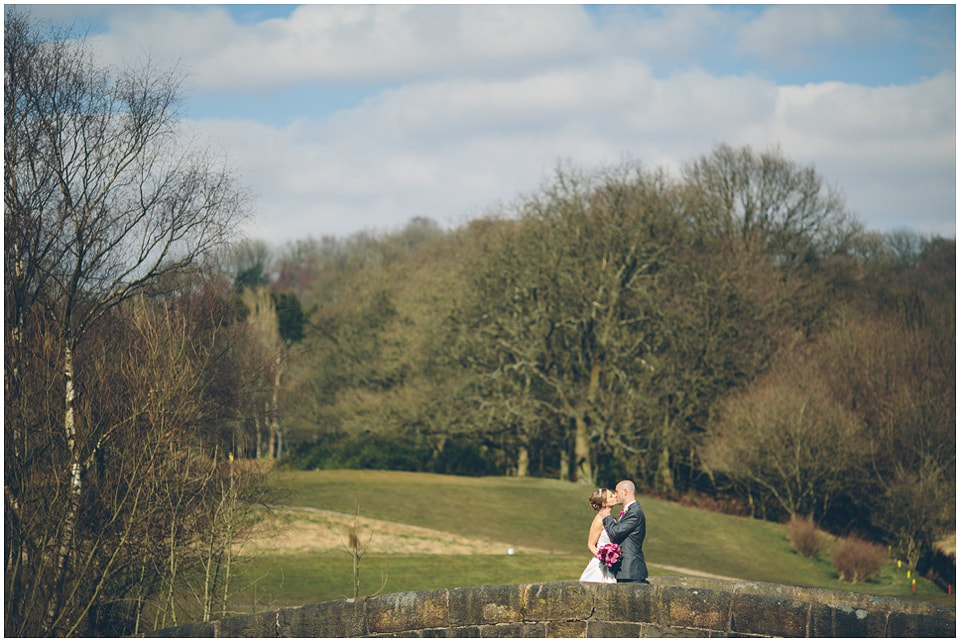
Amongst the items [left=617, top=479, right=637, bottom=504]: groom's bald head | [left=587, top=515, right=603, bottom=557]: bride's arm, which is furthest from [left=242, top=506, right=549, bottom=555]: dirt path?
[left=617, top=479, right=637, bottom=504]: groom's bald head

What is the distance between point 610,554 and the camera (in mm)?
11547

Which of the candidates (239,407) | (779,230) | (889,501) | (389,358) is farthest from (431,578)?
(779,230)

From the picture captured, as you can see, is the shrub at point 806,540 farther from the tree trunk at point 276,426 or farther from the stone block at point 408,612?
the stone block at point 408,612

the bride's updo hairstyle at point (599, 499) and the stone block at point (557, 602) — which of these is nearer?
the stone block at point (557, 602)

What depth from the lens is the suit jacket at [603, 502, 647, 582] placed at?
1145 centimetres

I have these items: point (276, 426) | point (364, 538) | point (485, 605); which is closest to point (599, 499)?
point (485, 605)

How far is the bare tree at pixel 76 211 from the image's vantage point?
17641 mm

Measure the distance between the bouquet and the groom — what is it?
0.23 feet

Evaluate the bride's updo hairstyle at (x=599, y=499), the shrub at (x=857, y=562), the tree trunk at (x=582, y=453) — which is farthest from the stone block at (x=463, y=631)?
the tree trunk at (x=582, y=453)

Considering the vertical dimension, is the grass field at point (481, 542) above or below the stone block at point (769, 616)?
below

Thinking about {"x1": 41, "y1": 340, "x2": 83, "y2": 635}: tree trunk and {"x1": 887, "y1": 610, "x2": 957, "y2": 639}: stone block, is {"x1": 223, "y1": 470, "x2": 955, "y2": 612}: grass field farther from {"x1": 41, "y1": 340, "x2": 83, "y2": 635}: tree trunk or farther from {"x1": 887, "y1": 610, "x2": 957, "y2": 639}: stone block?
{"x1": 887, "y1": 610, "x2": 957, "y2": 639}: stone block

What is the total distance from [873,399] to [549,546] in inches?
574

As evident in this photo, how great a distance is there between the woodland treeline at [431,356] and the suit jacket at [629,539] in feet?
21.1

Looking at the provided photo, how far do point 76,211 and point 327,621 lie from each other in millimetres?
11413
